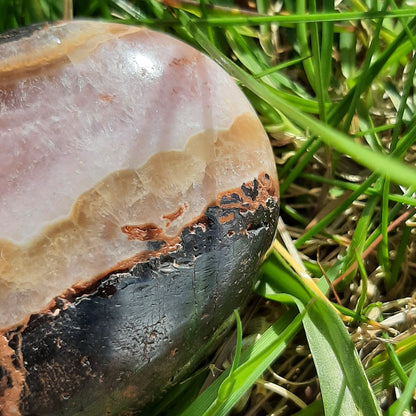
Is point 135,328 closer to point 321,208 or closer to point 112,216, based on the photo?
point 112,216

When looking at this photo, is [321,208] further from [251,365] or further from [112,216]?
[112,216]

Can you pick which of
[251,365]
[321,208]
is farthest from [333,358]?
[321,208]

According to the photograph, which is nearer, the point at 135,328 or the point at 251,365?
the point at 135,328

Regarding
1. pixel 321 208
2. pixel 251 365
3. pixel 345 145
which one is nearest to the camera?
pixel 345 145

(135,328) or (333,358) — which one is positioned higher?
(135,328)

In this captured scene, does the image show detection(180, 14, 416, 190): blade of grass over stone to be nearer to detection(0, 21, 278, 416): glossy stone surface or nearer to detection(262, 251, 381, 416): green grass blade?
detection(0, 21, 278, 416): glossy stone surface

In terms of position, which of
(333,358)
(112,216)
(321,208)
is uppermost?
(112,216)

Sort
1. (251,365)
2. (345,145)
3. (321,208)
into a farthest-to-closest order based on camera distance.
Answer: (321,208) < (251,365) < (345,145)

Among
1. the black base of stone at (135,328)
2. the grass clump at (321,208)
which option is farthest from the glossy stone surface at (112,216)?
the grass clump at (321,208)

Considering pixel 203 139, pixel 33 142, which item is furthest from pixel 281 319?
pixel 33 142
